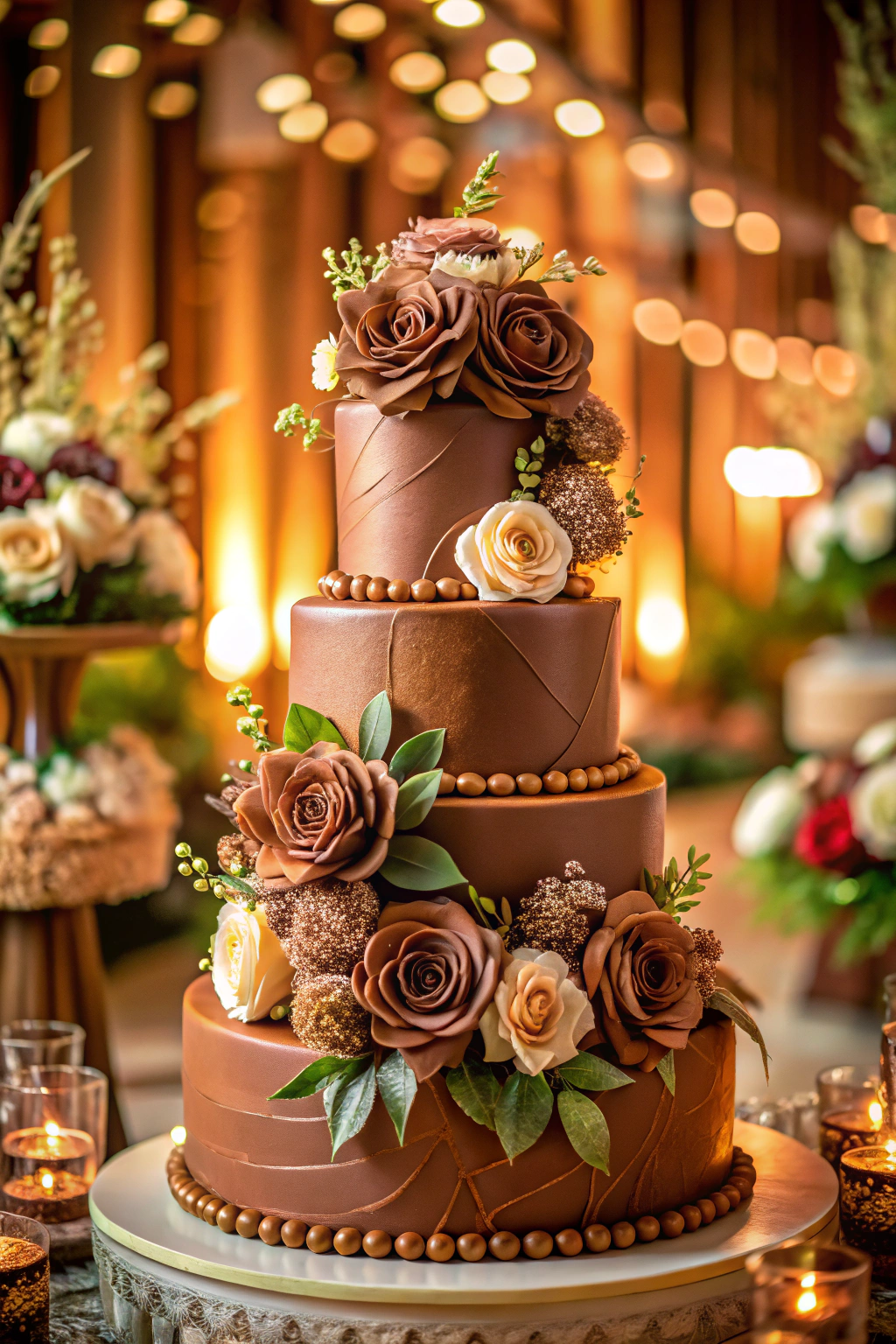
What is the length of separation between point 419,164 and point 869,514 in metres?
3.50

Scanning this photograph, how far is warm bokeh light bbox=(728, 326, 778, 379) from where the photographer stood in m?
10.1

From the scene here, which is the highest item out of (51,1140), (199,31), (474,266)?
(199,31)

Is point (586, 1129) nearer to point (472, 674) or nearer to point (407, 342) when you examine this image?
point (472, 674)

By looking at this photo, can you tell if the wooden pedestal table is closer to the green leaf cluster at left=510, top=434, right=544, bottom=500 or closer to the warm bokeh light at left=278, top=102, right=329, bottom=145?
the green leaf cluster at left=510, top=434, right=544, bottom=500

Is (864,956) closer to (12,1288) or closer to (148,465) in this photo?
(148,465)

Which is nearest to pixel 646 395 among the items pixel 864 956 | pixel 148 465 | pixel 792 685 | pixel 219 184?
pixel 792 685

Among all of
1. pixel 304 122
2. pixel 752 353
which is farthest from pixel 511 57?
pixel 752 353

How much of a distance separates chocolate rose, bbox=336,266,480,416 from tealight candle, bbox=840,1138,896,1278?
126 centimetres

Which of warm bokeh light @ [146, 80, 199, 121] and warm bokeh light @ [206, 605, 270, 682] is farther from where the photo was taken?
warm bokeh light @ [206, 605, 270, 682]

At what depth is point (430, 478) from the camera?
1941mm

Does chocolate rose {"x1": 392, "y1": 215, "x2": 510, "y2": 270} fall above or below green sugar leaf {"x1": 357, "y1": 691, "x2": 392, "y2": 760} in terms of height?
above

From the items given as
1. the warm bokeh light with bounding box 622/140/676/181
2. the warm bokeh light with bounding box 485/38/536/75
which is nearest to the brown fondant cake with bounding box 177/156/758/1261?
the warm bokeh light with bounding box 485/38/536/75

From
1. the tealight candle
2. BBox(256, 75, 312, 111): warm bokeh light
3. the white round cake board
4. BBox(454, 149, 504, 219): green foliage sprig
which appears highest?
BBox(256, 75, 312, 111): warm bokeh light

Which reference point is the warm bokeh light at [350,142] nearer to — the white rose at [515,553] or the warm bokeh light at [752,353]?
the warm bokeh light at [752,353]
